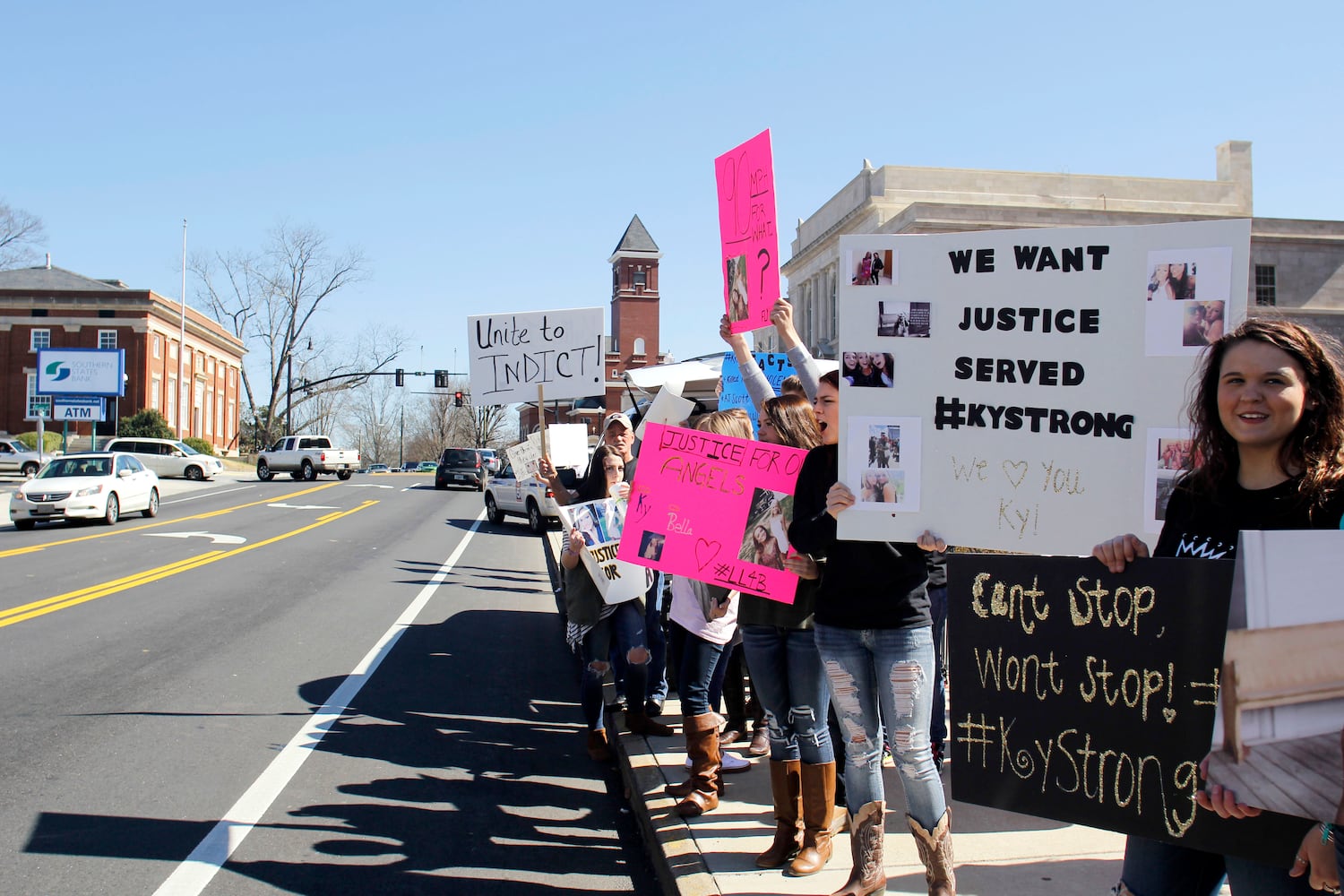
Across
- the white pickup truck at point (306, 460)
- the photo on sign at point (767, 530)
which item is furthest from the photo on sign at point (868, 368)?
the white pickup truck at point (306, 460)

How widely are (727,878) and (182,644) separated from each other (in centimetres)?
712

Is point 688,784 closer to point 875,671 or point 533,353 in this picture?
point 875,671

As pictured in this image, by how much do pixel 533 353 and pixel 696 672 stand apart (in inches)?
135

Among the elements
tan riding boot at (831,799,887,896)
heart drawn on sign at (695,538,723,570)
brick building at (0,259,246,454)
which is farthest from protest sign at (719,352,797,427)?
A: brick building at (0,259,246,454)

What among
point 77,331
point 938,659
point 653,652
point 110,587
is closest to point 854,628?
point 938,659

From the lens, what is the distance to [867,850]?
363cm

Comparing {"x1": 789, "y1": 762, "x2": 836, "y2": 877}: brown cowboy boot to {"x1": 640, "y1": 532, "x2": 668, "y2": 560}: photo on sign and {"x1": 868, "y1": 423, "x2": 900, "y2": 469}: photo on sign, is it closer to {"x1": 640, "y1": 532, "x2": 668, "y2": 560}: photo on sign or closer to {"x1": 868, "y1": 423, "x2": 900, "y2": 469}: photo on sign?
{"x1": 640, "y1": 532, "x2": 668, "y2": 560}: photo on sign

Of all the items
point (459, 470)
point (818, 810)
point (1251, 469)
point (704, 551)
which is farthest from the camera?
point (459, 470)

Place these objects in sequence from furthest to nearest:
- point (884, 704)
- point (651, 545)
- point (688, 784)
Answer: point (688, 784) → point (651, 545) → point (884, 704)

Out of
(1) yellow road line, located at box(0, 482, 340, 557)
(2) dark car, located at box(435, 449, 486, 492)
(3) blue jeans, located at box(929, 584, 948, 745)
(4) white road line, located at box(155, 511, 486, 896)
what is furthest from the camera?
(2) dark car, located at box(435, 449, 486, 492)

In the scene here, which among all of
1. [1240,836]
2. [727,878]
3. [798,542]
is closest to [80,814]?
[727,878]

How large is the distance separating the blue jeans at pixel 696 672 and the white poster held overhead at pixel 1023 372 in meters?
1.98

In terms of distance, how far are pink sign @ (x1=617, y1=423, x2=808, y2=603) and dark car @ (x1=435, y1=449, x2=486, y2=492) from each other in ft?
125

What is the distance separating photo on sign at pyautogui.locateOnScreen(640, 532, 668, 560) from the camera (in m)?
4.75
